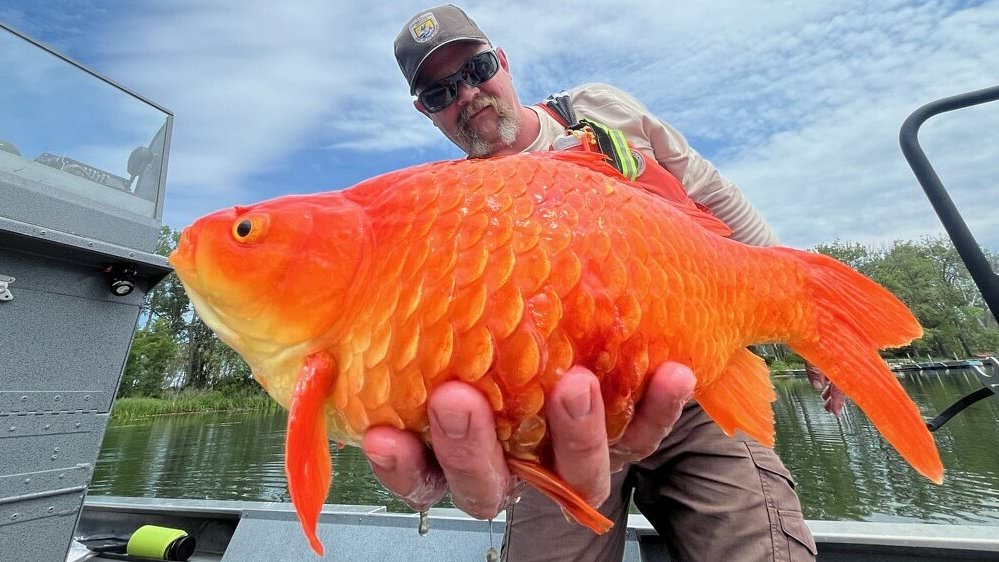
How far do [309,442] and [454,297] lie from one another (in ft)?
1.22

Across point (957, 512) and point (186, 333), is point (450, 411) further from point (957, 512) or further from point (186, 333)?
point (186, 333)

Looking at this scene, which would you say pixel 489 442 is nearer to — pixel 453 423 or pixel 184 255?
pixel 453 423

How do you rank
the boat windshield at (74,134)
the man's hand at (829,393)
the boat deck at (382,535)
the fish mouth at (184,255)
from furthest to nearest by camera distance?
1. the boat windshield at (74,134)
2. the boat deck at (382,535)
3. the man's hand at (829,393)
4. the fish mouth at (184,255)

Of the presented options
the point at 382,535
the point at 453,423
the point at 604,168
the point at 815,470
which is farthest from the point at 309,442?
the point at 815,470

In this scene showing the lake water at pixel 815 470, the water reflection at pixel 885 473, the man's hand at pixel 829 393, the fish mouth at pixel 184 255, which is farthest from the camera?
the lake water at pixel 815 470

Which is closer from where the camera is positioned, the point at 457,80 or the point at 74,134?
the point at 457,80

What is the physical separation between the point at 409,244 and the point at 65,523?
297cm

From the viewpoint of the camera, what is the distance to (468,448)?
0.88m

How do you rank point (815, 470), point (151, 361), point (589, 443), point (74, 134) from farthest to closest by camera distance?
point (151, 361), point (815, 470), point (74, 134), point (589, 443)

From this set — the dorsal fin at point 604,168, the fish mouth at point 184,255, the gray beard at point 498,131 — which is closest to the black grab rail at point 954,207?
the dorsal fin at point 604,168

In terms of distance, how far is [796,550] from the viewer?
1.52 m

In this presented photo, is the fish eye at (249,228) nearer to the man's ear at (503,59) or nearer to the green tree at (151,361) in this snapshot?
the man's ear at (503,59)

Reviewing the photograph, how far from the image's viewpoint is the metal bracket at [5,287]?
2301 mm

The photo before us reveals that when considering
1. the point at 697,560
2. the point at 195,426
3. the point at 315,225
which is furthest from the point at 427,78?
the point at 195,426
